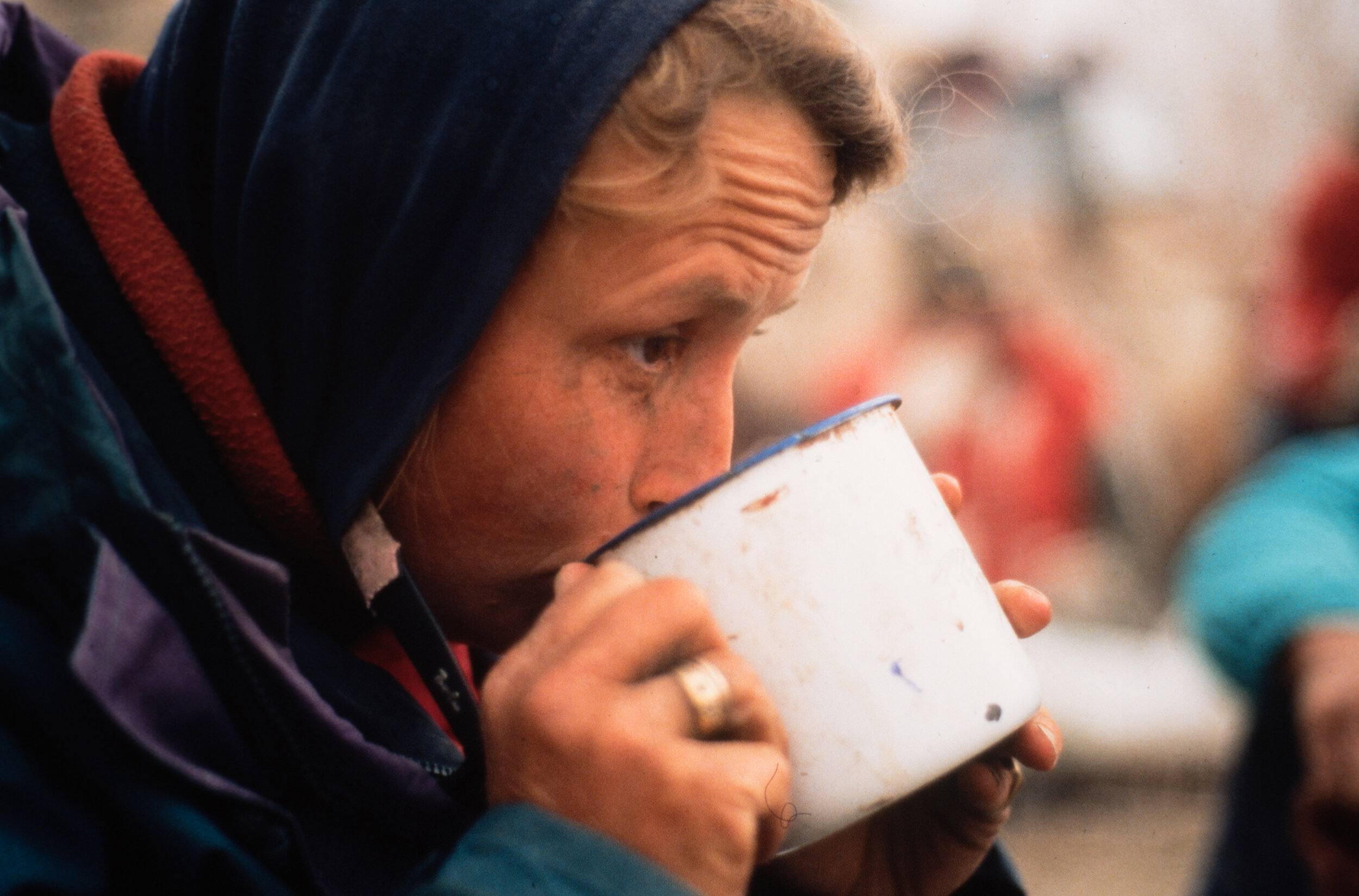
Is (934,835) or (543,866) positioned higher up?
(543,866)

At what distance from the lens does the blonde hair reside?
121 cm

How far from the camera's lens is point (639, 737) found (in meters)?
0.92

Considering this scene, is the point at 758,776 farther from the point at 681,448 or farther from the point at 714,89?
the point at 714,89

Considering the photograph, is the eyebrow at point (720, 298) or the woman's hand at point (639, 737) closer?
the woman's hand at point (639, 737)

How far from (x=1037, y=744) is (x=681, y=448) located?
1.86 ft

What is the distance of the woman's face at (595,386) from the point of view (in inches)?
47.8

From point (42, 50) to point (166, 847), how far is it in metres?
1.17

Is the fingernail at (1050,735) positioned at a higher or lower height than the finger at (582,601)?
lower

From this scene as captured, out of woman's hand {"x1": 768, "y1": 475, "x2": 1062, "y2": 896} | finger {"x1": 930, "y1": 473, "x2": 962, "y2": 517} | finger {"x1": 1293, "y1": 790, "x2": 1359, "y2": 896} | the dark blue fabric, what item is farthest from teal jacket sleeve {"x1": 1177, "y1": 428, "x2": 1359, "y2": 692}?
finger {"x1": 930, "y1": 473, "x2": 962, "y2": 517}

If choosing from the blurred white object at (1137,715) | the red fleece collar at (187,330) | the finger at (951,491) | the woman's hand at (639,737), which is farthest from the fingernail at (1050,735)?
the blurred white object at (1137,715)

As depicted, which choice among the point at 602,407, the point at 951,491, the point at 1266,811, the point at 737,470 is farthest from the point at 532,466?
the point at 1266,811

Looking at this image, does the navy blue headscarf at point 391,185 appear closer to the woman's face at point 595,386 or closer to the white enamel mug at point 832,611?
the woman's face at point 595,386

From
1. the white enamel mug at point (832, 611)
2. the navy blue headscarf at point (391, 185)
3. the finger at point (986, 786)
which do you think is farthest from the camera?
the finger at point (986, 786)

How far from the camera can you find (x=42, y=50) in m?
1.50
